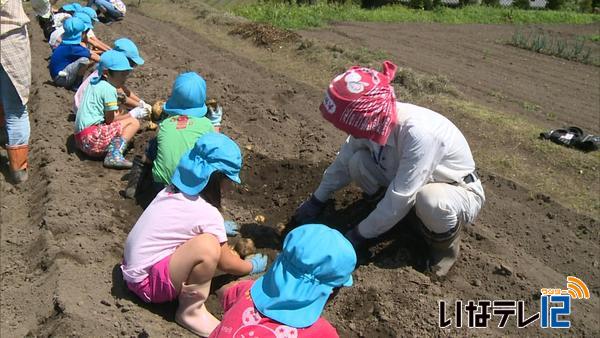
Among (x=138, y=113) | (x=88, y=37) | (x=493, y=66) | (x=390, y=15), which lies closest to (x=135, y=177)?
(x=138, y=113)

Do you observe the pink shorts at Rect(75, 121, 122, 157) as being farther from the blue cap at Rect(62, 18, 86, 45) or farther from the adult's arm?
the adult's arm

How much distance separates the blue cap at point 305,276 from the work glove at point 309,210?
195 cm

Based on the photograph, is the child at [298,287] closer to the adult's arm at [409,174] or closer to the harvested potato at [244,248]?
the adult's arm at [409,174]

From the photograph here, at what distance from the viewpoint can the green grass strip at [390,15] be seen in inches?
511

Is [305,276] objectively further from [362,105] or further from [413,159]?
[413,159]

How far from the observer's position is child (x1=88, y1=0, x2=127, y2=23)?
1088 centimetres

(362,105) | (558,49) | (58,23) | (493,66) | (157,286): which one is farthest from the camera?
(558,49)

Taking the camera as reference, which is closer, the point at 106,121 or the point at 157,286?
the point at 157,286

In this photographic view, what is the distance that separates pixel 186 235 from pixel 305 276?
113cm

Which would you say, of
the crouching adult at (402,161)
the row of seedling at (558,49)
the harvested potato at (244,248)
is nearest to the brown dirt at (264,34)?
the row of seedling at (558,49)

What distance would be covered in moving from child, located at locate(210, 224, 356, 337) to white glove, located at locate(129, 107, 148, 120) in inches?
152

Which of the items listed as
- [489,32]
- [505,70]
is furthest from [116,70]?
[489,32]

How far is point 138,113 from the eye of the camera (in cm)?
564

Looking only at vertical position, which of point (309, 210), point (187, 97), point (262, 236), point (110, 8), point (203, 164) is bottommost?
point (110, 8)
